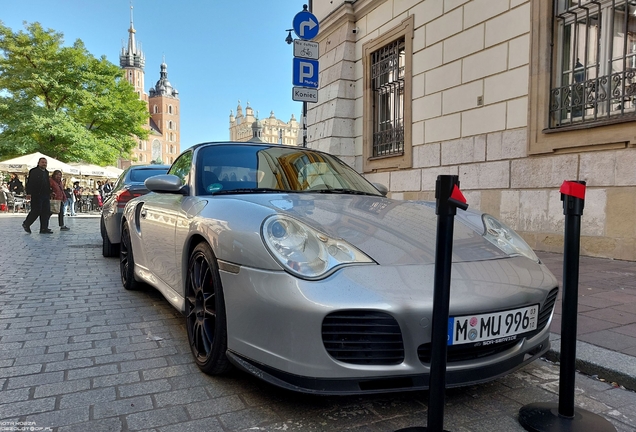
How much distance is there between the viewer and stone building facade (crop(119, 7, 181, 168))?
117m

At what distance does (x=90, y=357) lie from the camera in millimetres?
2734

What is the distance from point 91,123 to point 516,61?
2794 centimetres

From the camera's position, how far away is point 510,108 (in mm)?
6859

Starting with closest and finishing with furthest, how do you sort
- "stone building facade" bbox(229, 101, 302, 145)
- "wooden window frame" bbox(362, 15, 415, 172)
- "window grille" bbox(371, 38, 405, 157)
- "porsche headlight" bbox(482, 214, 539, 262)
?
"porsche headlight" bbox(482, 214, 539, 262), "wooden window frame" bbox(362, 15, 415, 172), "window grille" bbox(371, 38, 405, 157), "stone building facade" bbox(229, 101, 302, 145)

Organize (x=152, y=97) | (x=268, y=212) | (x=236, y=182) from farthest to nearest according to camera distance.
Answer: (x=152, y=97) → (x=236, y=182) → (x=268, y=212)

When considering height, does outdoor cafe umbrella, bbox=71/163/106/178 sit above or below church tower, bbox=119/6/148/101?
below

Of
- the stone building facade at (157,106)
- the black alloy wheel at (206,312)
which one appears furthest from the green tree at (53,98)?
the stone building facade at (157,106)

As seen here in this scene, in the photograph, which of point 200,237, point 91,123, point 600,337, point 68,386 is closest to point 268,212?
point 200,237

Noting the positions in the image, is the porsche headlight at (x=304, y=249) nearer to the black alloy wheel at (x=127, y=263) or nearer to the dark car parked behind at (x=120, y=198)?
the black alloy wheel at (x=127, y=263)

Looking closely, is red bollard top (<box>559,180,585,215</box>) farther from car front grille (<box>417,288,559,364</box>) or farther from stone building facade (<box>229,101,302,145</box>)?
stone building facade (<box>229,101,302,145</box>)

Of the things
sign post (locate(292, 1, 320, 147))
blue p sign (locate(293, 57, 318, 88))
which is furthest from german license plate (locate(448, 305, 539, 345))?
blue p sign (locate(293, 57, 318, 88))

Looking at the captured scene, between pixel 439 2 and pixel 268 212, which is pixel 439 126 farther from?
pixel 268 212

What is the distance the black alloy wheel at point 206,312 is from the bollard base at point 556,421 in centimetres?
140

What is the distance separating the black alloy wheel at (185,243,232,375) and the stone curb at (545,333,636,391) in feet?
6.34
